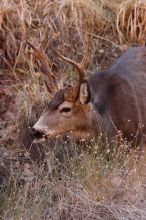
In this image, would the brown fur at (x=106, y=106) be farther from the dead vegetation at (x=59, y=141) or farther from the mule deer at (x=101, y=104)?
the dead vegetation at (x=59, y=141)

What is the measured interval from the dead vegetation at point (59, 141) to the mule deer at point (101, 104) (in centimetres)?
22

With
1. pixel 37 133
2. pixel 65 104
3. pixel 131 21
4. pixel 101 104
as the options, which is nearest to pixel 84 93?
pixel 65 104

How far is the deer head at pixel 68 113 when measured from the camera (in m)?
6.83

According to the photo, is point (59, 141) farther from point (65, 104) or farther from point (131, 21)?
point (131, 21)

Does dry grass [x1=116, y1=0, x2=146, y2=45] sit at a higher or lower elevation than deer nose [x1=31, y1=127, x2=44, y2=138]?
higher

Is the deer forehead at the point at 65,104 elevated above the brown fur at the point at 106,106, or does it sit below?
above

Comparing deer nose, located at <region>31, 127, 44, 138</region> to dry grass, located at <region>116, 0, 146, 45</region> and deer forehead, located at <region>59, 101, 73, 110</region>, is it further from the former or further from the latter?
dry grass, located at <region>116, 0, 146, 45</region>

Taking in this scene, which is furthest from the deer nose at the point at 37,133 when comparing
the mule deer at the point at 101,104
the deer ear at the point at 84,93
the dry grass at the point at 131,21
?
the dry grass at the point at 131,21

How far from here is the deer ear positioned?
695 centimetres

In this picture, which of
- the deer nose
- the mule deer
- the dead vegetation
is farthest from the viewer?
the mule deer

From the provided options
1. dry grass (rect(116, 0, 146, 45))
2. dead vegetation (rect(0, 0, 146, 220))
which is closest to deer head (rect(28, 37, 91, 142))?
dead vegetation (rect(0, 0, 146, 220))

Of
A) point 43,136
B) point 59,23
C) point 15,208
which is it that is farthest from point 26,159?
point 59,23

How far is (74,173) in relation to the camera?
21.5 ft

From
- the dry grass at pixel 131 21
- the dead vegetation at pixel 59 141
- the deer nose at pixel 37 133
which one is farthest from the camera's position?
the dry grass at pixel 131 21
